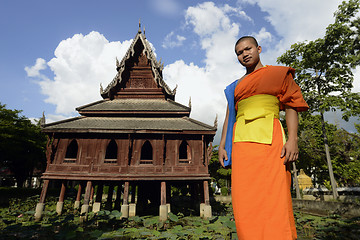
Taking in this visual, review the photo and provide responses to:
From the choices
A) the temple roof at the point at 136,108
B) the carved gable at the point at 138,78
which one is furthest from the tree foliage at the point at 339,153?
the carved gable at the point at 138,78

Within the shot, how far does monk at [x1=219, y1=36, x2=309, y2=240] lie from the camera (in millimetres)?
1791

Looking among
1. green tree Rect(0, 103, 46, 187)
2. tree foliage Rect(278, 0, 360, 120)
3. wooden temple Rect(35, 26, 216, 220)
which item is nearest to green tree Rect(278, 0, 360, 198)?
tree foliage Rect(278, 0, 360, 120)

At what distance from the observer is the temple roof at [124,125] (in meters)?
12.2

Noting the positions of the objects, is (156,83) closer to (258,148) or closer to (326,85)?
(326,85)

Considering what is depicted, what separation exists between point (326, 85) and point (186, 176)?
11.7m

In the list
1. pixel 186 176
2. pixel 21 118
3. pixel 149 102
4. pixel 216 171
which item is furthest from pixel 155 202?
pixel 21 118

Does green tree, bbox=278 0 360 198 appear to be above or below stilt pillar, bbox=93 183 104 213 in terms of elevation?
above

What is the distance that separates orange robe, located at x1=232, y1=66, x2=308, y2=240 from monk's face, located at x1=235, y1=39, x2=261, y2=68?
0.18 m

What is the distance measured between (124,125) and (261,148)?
469 inches

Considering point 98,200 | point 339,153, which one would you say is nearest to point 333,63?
point 339,153

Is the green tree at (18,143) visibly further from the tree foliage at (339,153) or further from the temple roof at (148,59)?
the tree foliage at (339,153)

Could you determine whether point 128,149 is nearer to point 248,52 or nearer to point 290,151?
point 248,52

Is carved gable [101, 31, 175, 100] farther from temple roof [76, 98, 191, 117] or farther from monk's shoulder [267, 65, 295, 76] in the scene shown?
monk's shoulder [267, 65, 295, 76]

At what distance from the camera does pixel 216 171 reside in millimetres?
29719
